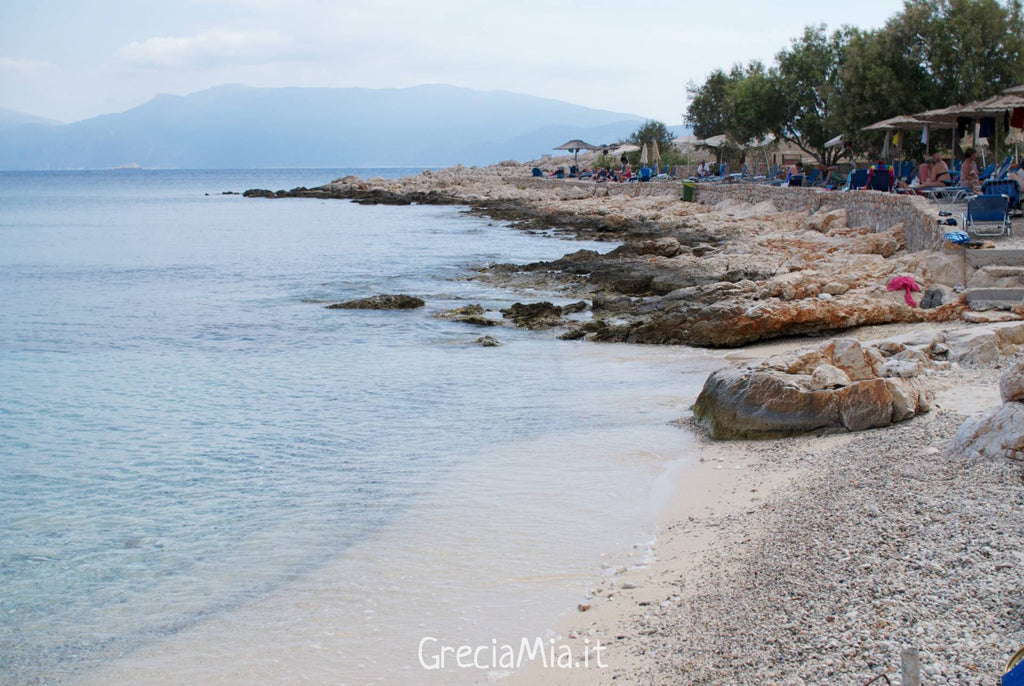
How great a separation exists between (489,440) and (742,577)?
4.17m

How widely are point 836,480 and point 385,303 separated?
42.2ft

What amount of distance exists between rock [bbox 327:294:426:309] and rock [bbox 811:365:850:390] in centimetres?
1085

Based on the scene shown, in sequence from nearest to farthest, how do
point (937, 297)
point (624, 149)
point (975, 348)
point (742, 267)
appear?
point (975, 348) → point (937, 297) → point (742, 267) → point (624, 149)

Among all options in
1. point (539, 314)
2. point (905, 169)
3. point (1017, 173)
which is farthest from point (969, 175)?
point (539, 314)

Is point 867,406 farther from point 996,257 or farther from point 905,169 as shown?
point 905,169

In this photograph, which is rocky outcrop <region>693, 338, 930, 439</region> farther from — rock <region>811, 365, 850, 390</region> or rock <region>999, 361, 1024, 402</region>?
rock <region>999, 361, 1024, 402</region>

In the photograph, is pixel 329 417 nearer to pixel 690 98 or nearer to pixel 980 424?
pixel 980 424

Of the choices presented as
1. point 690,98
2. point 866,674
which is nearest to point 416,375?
point 866,674

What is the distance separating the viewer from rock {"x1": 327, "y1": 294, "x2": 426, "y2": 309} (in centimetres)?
1792

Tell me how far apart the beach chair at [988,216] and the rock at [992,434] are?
876cm

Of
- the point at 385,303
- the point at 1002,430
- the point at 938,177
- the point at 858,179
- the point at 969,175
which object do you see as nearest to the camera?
the point at 1002,430

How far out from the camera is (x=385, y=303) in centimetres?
1808

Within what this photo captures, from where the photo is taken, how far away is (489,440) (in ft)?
29.2

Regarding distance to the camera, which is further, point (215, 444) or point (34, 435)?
point (34, 435)
